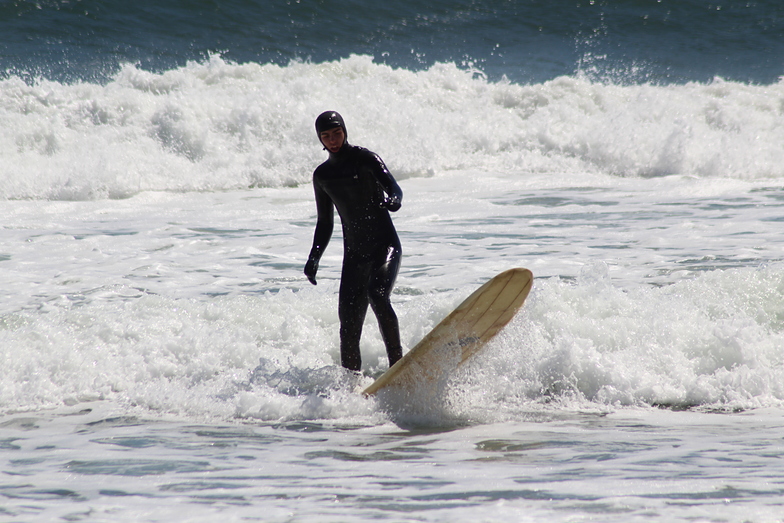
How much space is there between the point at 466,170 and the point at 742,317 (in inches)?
346

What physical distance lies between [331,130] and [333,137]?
→ 42 millimetres

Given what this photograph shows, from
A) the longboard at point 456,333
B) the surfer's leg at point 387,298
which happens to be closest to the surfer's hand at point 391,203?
the surfer's leg at point 387,298

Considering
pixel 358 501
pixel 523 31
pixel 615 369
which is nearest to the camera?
pixel 358 501

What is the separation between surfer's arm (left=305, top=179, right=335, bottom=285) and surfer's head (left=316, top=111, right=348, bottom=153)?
28cm

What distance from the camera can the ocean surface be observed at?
9.83 feet

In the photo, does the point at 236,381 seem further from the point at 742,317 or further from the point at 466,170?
the point at 466,170

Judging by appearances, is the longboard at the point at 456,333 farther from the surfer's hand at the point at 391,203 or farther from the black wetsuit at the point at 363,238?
the surfer's hand at the point at 391,203

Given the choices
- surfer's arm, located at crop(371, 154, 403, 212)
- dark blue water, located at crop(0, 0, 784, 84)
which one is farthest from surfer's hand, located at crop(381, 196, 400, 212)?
dark blue water, located at crop(0, 0, 784, 84)

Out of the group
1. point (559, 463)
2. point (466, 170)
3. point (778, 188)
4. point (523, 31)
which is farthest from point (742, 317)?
point (523, 31)

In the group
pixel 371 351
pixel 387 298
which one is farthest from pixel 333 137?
pixel 371 351

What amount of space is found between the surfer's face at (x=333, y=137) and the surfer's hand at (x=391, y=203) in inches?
16.9

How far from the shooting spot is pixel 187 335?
17.0ft

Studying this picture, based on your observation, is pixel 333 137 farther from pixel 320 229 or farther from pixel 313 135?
pixel 313 135

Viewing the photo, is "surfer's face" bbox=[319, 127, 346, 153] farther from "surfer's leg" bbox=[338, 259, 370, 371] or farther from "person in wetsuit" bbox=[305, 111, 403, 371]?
"surfer's leg" bbox=[338, 259, 370, 371]
